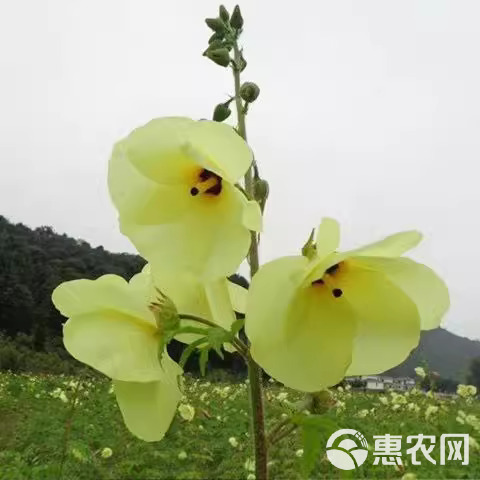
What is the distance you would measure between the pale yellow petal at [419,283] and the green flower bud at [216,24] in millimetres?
881

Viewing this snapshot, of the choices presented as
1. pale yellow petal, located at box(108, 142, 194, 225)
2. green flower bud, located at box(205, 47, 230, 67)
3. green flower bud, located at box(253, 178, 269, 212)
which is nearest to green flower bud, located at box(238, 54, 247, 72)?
green flower bud, located at box(205, 47, 230, 67)

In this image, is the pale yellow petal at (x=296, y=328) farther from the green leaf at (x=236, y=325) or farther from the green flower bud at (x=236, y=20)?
the green flower bud at (x=236, y=20)

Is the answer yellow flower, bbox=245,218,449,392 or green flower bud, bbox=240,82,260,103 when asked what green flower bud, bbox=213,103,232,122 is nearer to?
green flower bud, bbox=240,82,260,103

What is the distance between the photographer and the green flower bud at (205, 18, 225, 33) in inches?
66.5

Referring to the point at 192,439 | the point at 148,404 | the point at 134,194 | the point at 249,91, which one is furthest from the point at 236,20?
the point at 192,439

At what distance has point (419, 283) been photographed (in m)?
1.12

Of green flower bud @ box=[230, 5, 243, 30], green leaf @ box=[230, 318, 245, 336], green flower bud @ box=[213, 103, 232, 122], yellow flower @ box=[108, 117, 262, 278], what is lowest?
green leaf @ box=[230, 318, 245, 336]

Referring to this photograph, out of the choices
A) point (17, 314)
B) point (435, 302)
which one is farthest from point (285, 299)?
point (17, 314)

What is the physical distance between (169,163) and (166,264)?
0.19 meters

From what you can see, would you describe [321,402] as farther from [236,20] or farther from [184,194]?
[236,20]

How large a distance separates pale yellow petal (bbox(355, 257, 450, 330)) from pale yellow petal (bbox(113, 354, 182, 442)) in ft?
1.52

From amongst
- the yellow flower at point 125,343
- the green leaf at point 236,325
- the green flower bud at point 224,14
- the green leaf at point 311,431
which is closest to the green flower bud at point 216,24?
the green flower bud at point 224,14

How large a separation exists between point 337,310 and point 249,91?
25.1 inches

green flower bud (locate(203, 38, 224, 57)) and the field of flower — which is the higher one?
the field of flower
